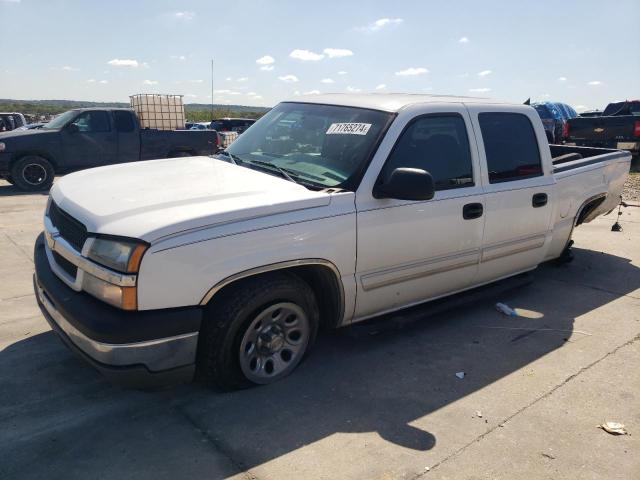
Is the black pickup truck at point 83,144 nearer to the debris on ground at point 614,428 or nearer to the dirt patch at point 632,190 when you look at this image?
the dirt patch at point 632,190

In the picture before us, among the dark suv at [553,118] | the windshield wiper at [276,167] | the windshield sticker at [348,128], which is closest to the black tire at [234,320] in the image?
the windshield wiper at [276,167]

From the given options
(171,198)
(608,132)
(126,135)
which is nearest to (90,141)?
(126,135)

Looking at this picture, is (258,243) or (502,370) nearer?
(258,243)

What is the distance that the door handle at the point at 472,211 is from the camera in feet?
12.8

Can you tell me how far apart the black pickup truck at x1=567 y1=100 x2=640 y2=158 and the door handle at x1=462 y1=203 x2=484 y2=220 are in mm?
11238

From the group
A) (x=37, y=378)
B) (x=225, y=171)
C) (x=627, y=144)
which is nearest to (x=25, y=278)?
(x=37, y=378)

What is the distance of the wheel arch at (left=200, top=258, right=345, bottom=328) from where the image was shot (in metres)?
2.90

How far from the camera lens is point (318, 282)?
3439mm

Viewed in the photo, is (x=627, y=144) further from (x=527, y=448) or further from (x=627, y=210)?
(x=527, y=448)

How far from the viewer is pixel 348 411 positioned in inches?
123

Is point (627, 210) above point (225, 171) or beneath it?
beneath

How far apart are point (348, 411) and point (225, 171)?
5.95 ft

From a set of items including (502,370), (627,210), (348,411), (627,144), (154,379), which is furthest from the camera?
(627,144)

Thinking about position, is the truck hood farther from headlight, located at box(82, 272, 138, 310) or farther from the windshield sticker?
the windshield sticker
